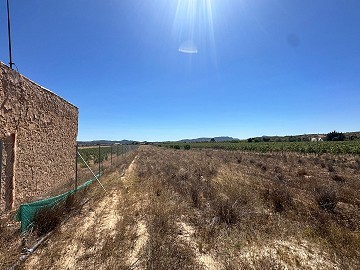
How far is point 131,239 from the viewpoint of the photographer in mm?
5371

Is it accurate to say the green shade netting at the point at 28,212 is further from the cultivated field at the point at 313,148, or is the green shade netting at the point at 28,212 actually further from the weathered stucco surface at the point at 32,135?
the cultivated field at the point at 313,148

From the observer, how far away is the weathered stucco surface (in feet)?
23.2

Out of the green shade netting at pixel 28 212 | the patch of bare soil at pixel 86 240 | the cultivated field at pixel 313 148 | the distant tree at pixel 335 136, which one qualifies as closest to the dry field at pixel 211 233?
the patch of bare soil at pixel 86 240

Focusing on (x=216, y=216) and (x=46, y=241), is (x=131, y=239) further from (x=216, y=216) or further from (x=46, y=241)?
(x=216, y=216)

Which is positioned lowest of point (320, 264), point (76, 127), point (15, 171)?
point (320, 264)

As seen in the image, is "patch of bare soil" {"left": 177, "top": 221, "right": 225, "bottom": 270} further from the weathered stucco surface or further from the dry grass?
the weathered stucco surface

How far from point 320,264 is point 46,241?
17.2 feet

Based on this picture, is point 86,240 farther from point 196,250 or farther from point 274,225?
point 274,225

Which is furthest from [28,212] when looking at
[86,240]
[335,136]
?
[335,136]

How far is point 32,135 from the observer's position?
28.7ft

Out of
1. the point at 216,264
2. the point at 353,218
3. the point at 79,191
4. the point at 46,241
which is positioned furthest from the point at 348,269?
the point at 79,191

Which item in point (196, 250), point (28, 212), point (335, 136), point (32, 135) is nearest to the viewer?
point (196, 250)

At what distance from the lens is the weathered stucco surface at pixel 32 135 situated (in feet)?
23.2

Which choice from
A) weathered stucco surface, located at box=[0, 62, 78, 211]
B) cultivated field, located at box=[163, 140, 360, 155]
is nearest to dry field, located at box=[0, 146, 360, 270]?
weathered stucco surface, located at box=[0, 62, 78, 211]
